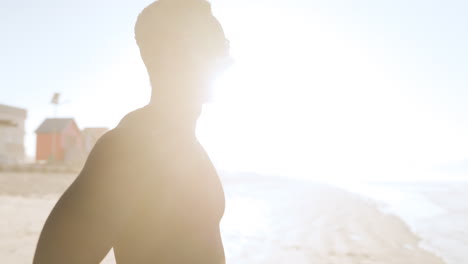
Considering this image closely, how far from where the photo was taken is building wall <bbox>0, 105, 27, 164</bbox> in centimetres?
2819

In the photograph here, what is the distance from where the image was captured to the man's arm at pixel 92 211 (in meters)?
0.97

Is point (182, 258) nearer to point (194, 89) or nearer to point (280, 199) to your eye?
point (194, 89)

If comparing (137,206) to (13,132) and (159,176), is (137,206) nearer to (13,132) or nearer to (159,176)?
(159,176)

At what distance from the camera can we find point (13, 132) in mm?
29422

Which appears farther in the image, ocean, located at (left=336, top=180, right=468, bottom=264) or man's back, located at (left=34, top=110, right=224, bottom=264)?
ocean, located at (left=336, top=180, right=468, bottom=264)

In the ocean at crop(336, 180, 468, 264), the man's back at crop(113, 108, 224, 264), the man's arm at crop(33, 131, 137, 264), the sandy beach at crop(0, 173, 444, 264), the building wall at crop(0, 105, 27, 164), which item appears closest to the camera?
the man's arm at crop(33, 131, 137, 264)

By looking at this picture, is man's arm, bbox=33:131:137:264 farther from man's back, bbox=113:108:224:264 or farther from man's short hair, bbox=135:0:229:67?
man's short hair, bbox=135:0:229:67

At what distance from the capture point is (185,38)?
136 cm

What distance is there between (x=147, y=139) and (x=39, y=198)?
11935 millimetres

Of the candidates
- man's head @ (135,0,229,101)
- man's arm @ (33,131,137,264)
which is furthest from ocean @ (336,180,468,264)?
man's arm @ (33,131,137,264)

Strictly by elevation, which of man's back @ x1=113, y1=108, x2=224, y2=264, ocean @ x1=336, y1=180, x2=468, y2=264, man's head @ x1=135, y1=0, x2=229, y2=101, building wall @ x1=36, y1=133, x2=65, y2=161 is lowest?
building wall @ x1=36, y1=133, x2=65, y2=161

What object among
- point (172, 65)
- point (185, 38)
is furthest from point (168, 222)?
point (185, 38)

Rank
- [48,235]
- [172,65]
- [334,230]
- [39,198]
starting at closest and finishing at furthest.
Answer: [48,235], [172,65], [334,230], [39,198]

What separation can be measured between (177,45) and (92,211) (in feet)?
2.19
